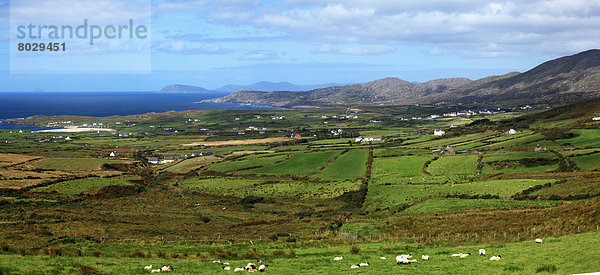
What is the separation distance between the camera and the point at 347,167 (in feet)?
323

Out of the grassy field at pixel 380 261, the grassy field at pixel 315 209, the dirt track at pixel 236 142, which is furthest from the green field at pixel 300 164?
the grassy field at pixel 380 261

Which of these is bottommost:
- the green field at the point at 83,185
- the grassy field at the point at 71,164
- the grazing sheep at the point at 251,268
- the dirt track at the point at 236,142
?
the green field at the point at 83,185

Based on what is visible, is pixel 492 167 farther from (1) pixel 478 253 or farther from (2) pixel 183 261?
(2) pixel 183 261

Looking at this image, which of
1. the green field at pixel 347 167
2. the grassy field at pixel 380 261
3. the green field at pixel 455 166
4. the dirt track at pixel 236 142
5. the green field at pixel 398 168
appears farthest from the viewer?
the dirt track at pixel 236 142

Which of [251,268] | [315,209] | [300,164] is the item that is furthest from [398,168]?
[251,268]

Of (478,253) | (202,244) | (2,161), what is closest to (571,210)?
(478,253)

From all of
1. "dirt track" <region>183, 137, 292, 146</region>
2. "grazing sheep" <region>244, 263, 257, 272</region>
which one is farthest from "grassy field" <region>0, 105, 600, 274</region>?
"dirt track" <region>183, 137, 292, 146</region>

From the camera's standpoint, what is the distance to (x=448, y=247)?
3050cm

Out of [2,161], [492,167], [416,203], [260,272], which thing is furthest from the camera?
[2,161]

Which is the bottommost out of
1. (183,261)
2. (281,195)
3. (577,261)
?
(281,195)

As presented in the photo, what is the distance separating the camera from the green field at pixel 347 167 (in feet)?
298

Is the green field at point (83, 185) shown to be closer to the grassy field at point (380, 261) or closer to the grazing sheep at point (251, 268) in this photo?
the grassy field at point (380, 261)

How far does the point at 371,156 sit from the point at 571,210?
7279 cm

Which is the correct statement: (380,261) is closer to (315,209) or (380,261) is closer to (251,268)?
(251,268)
